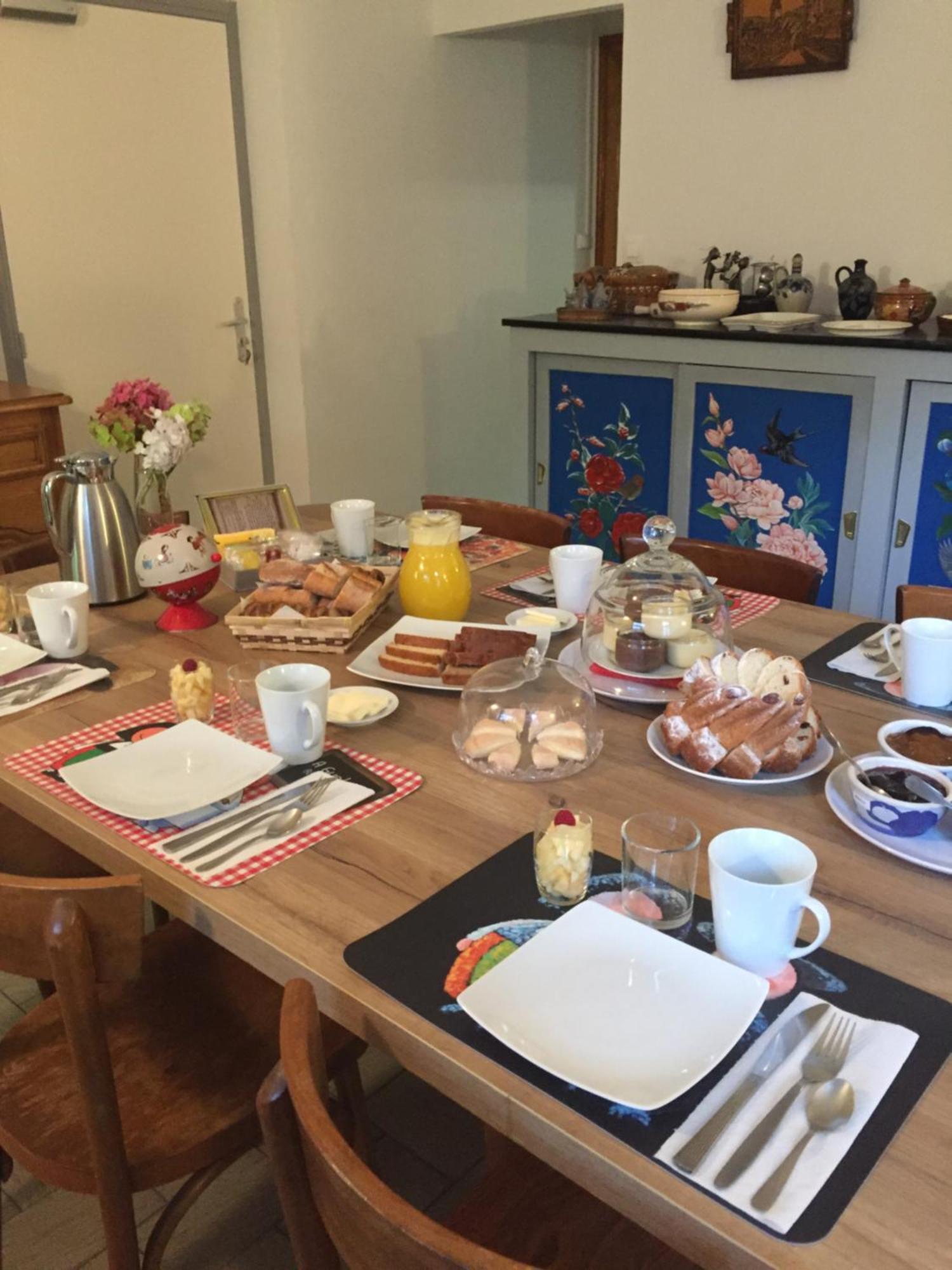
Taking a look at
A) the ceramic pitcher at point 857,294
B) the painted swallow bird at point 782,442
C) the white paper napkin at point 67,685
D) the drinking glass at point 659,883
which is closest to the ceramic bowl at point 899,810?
the drinking glass at point 659,883

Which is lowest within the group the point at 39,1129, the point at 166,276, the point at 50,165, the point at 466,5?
the point at 39,1129

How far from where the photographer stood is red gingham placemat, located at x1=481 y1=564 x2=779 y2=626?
1662 mm

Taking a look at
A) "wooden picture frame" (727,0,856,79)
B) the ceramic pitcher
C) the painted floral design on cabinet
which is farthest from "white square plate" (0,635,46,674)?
"wooden picture frame" (727,0,856,79)

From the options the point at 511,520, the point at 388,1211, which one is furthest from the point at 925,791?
the point at 511,520

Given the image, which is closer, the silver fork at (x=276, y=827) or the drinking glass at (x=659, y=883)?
the drinking glass at (x=659, y=883)

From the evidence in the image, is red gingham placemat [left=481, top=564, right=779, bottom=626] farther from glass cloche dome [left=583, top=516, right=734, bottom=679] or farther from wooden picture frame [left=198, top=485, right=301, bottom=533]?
wooden picture frame [left=198, top=485, right=301, bottom=533]

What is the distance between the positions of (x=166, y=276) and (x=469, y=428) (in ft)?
4.73

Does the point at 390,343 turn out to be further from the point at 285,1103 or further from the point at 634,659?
the point at 285,1103

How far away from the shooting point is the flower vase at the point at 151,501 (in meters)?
1.95

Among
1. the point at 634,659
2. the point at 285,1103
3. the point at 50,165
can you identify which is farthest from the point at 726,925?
the point at 50,165

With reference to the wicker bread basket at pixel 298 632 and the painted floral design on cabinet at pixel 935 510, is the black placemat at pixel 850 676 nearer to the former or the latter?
the wicker bread basket at pixel 298 632

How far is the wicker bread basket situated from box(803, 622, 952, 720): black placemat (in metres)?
0.65

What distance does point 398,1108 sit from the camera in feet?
5.52

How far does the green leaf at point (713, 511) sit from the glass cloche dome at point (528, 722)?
1.95 metres
